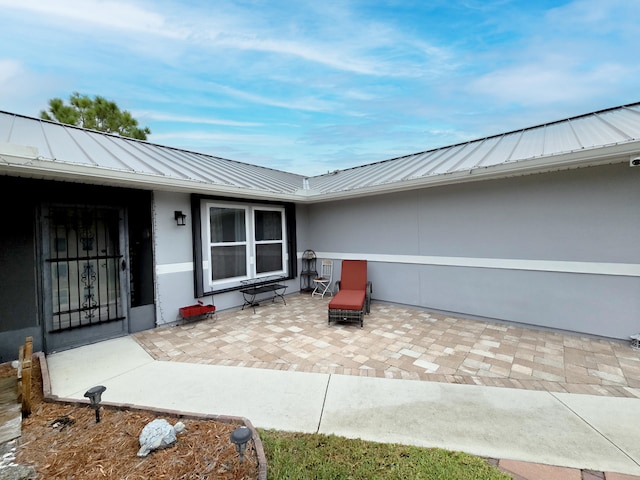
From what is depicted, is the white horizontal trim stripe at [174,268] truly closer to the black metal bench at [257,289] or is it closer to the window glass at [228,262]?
the window glass at [228,262]

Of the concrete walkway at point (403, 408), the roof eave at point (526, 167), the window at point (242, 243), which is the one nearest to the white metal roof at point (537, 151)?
the roof eave at point (526, 167)

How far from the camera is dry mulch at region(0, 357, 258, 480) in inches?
81.1

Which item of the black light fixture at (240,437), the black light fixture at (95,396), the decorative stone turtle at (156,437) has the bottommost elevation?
the decorative stone turtle at (156,437)

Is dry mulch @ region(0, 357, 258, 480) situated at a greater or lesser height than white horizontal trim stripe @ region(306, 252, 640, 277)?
lesser

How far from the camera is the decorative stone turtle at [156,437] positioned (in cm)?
224

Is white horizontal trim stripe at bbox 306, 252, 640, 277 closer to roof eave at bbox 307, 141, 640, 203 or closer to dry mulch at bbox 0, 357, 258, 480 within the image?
roof eave at bbox 307, 141, 640, 203

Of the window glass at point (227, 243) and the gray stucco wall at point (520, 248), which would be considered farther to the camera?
the window glass at point (227, 243)

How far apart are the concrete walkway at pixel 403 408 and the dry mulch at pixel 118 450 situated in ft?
1.16

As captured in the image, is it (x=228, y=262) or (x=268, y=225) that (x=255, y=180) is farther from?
(x=228, y=262)

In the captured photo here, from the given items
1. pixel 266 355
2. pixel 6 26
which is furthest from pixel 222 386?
pixel 6 26

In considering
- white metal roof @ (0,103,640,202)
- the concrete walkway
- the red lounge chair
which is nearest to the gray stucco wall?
white metal roof @ (0,103,640,202)

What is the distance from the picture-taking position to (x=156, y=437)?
228 cm

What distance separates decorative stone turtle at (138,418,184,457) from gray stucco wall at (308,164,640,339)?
5.55m

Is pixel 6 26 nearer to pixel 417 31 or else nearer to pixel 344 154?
pixel 417 31
